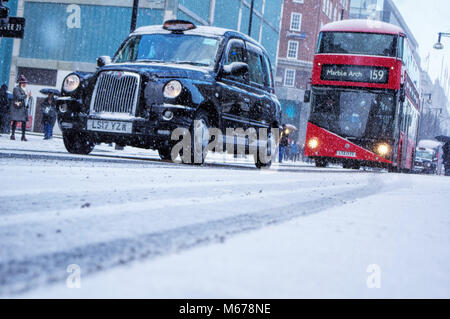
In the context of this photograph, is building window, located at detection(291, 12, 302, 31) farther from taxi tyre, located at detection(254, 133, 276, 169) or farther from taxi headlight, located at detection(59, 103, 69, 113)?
taxi headlight, located at detection(59, 103, 69, 113)

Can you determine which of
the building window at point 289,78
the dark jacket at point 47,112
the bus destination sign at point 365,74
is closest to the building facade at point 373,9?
the building window at point 289,78

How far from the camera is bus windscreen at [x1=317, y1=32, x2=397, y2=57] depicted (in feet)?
53.4

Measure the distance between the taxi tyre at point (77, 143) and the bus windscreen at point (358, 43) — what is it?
9.25m

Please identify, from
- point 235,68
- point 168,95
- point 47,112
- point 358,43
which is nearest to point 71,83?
point 168,95

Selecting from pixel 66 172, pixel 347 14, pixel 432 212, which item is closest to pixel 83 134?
pixel 66 172

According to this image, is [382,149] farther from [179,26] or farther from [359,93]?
[179,26]

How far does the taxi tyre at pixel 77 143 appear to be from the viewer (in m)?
9.14

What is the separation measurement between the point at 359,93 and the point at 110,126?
31.5 feet

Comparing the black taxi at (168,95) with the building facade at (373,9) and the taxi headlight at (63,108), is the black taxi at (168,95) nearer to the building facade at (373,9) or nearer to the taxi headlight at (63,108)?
the taxi headlight at (63,108)

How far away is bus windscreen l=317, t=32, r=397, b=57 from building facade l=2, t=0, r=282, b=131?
12535mm

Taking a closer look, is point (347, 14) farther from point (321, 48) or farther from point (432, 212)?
point (432, 212)

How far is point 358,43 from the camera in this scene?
16516 millimetres

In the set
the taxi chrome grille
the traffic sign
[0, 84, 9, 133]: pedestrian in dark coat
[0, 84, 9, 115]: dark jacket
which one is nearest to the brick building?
[0, 84, 9, 133]: pedestrian in dark coat
